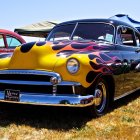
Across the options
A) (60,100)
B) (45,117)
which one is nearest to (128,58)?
(45,117)

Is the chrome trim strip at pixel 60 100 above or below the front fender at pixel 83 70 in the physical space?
below

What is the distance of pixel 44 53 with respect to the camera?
544cm

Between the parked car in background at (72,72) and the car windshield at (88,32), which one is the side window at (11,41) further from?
the parked car in background at (72,72)

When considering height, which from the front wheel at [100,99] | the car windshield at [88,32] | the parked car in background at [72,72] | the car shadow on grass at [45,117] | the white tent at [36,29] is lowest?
the white tent at [36,29]

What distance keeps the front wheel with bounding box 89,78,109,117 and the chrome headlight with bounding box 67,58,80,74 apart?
0.40 m

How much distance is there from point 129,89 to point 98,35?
3.63 feet

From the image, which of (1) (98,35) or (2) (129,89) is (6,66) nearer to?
(1) (98,35)

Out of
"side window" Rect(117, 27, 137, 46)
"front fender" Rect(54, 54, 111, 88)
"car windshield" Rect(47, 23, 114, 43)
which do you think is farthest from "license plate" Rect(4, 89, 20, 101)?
"side window" Rect(117, 27, 137, 46)

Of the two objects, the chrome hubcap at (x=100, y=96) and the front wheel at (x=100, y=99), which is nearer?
the front wheel at (x=100, y=99)

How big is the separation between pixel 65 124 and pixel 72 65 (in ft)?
2.71

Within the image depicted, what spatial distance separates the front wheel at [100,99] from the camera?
17.6ft

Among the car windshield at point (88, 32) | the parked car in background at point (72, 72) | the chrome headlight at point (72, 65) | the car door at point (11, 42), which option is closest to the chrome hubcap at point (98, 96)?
the parked car in background at point (72, 72)

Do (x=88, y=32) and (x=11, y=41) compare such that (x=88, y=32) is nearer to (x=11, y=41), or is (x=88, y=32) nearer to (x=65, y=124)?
(x=65, y=124)

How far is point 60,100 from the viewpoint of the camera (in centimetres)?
500
